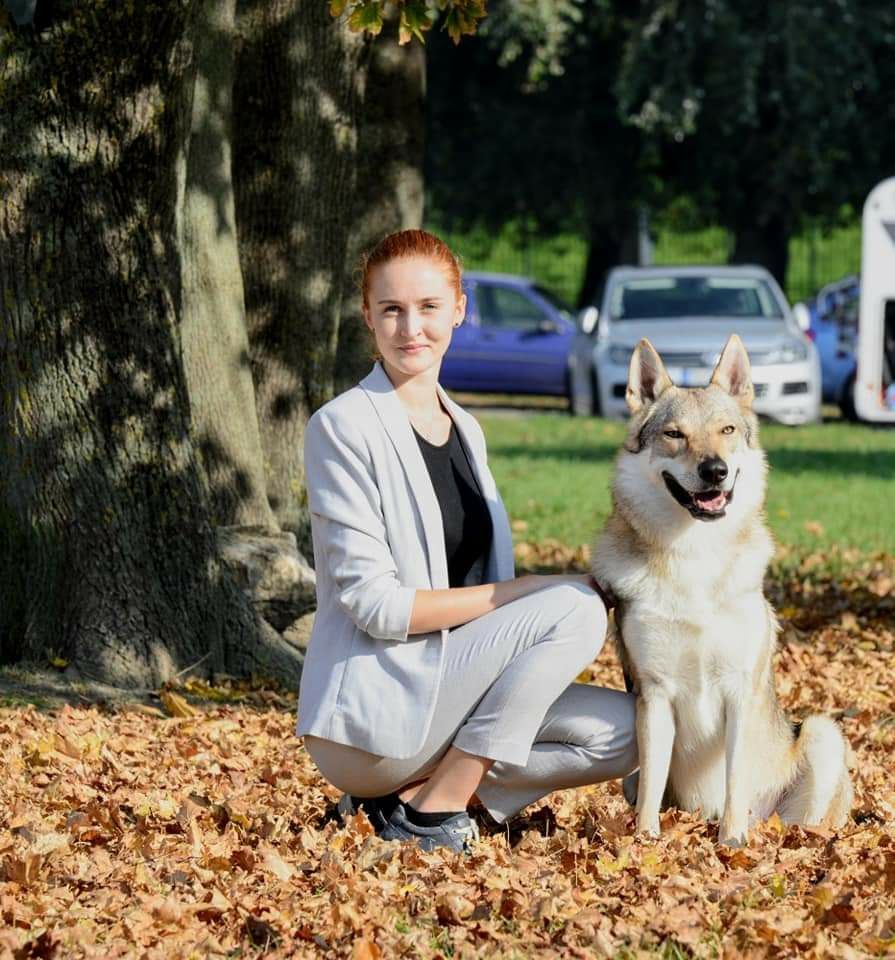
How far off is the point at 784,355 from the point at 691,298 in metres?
2.05

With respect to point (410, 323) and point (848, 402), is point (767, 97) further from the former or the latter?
point (410, 323)

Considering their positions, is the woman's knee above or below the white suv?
below

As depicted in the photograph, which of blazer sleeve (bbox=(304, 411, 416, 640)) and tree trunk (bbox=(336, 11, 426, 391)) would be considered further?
tree trunk (bbox=(336, 11, 426, 391))

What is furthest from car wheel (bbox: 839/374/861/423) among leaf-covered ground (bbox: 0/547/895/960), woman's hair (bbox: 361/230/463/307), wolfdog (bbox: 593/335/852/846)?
woman's hair (bbox: 361/230/463/307)

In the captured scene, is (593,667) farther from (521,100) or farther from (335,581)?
(521,100)

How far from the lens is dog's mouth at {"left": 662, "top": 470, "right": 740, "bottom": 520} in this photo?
5078 millimetres

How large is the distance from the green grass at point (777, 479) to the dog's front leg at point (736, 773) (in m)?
4.52

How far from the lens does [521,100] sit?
2823 centimetres

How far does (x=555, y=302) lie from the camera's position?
26.3 metres

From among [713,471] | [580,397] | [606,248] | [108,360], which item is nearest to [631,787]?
[713,471]

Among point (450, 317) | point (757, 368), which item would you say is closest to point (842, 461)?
point (757, 368)

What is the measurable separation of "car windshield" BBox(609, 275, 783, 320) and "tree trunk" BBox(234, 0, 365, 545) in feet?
39.1

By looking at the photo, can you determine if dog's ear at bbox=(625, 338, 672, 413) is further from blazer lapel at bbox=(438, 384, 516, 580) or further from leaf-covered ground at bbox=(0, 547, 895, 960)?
leaf-covered ground at bbox=(0, 547, 895, 960)

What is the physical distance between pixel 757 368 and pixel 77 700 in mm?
13655
